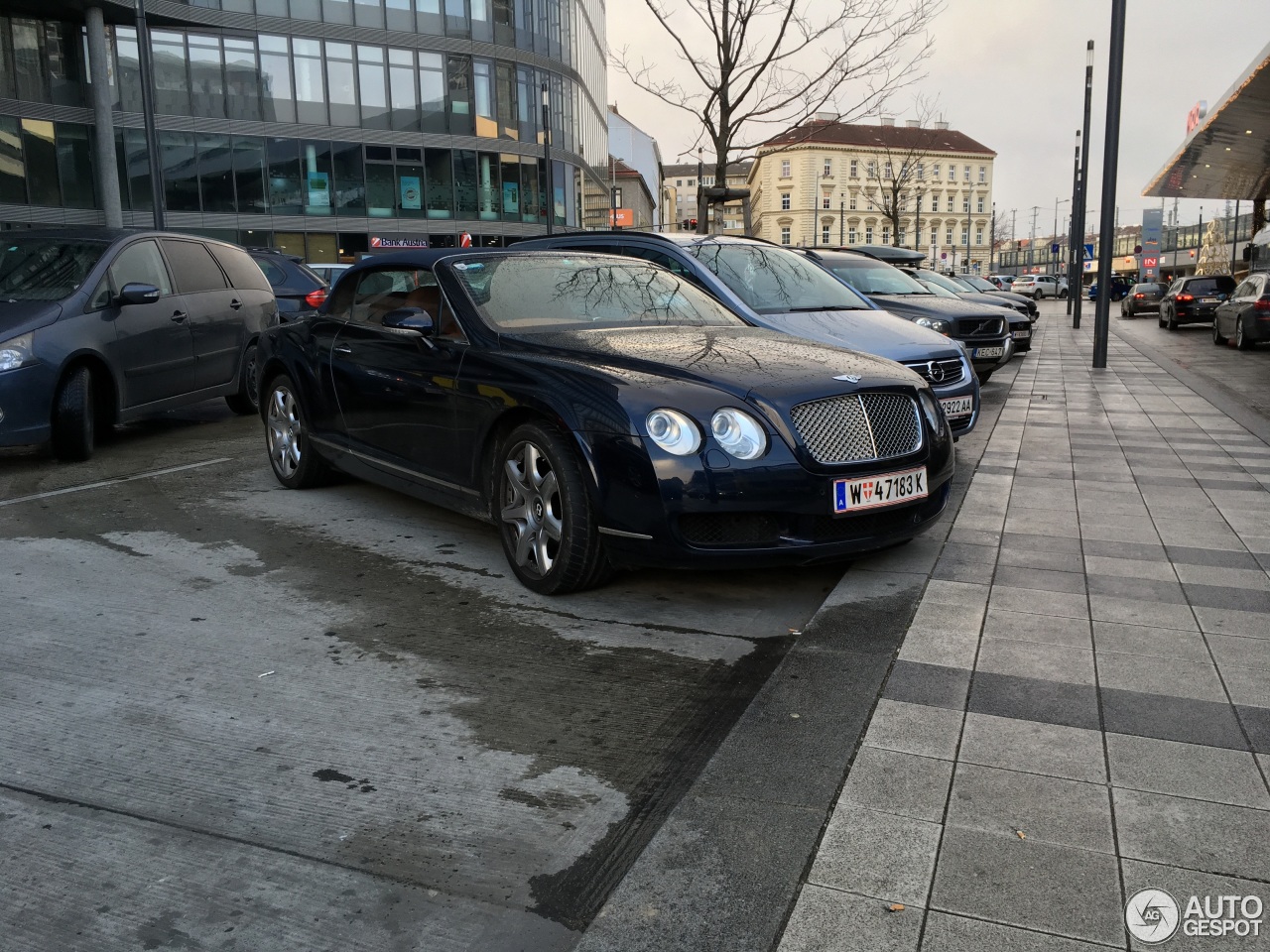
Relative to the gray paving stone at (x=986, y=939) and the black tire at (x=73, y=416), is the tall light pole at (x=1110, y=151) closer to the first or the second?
the black tire at (x=73, y=416)

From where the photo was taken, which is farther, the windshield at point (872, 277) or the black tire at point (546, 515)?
the windshield at point (872, 277)

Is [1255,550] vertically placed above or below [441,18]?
below

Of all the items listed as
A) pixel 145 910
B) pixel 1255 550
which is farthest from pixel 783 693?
pixel 1255 550

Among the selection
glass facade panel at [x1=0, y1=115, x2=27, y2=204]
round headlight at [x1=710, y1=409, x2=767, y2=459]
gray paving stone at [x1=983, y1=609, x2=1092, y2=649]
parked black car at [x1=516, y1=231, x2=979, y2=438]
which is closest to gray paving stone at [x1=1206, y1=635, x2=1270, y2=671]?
gray paving stone at [x1=983, y1=609, x2=1092, y2=649]

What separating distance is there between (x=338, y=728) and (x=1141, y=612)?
3111 mm

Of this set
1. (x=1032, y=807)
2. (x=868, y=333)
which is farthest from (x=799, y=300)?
(x=1032, y=807)

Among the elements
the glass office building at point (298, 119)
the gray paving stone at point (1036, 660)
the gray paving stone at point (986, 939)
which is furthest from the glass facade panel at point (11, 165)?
the gray paving stone at point (986, 939)

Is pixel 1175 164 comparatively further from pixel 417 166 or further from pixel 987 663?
pixel 987 663

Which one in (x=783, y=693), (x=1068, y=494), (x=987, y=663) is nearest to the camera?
(x=783, y=693)

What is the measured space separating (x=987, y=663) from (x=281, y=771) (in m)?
2.32

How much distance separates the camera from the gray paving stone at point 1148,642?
3887mm

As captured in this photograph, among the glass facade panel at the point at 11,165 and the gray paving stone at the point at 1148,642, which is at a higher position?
the glass facade panel at the point at 11,165

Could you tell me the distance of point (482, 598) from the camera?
470cm

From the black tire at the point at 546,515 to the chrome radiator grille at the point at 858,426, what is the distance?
0.94 metres
